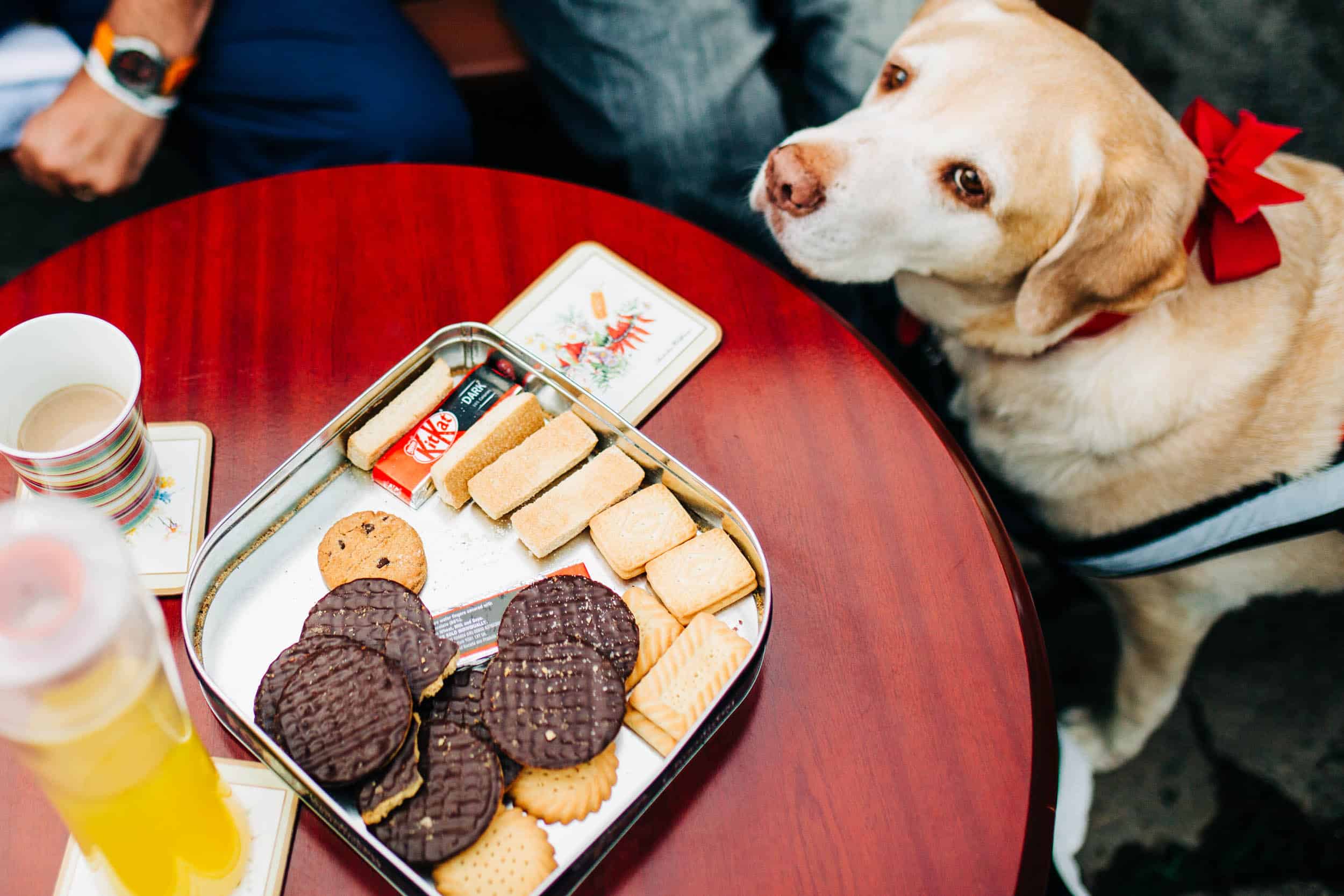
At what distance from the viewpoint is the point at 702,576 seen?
957 mm

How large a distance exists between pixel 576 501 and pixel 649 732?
266 millimetres

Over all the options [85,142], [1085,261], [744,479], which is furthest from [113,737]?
[85,142]

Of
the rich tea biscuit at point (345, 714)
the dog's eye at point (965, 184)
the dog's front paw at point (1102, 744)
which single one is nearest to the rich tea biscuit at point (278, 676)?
the rich tea biscuit at point (345, 714)

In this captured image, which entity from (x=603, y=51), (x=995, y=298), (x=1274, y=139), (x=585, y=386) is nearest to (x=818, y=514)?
(x=585, y=386)

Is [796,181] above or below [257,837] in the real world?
above

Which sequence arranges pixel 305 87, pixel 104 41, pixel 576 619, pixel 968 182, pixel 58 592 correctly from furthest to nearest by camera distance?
pixel 305 87 → pixel 104 41 → pixel 968 182 → pixel 576 619 → pixel 58 592

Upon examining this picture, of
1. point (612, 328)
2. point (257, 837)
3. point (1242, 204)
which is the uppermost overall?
point (1242, 204)

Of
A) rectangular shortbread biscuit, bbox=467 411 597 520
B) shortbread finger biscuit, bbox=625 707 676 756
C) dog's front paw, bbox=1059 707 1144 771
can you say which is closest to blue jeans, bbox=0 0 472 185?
rectangular shortbread biscuit, bbox=467 411 597 520

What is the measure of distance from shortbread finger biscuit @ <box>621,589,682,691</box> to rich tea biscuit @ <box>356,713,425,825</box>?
22 cm

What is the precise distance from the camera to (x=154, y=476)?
102cm

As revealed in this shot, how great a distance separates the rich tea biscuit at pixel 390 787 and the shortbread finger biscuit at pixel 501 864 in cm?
7

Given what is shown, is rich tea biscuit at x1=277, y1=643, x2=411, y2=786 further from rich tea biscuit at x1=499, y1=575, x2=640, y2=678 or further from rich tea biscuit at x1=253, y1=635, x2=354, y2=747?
rich tea biscuit at x1=499, y1=575, x2=640, y2=678

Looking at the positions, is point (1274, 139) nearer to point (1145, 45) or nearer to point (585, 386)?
point (585, 386)

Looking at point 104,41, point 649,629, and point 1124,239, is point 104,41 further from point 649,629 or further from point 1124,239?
point 1124,239
